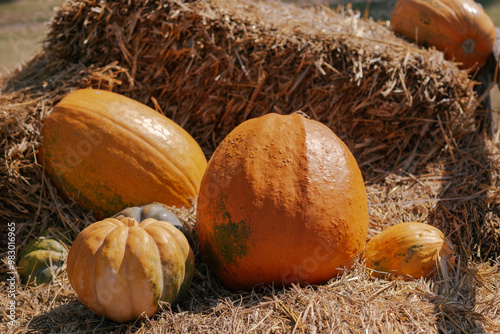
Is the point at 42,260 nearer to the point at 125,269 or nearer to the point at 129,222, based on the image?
the point at 129,222

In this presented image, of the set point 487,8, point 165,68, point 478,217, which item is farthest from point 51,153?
point 487,8

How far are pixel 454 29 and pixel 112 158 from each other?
3.81m

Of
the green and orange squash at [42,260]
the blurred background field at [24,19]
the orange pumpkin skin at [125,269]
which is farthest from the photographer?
the blurred background field at [24,19]

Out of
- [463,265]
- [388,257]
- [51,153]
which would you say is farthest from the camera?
[51,153]

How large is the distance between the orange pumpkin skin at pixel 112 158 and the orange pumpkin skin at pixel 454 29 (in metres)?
3.05

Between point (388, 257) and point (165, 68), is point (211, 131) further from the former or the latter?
point (388, 257)

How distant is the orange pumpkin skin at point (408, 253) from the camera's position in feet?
8.58

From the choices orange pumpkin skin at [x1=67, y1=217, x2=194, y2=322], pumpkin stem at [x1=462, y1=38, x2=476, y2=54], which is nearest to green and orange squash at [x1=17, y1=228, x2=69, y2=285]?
orange pumpkin skin at [x1=67, y1=217, x2=194, y2=322]

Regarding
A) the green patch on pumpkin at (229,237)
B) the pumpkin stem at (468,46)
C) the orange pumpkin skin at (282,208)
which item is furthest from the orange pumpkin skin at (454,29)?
the green patch on pumpkin at (229,237)

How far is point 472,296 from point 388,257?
0.52 meters

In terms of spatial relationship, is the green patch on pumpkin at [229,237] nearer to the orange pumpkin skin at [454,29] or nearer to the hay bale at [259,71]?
the hay bale at [259,71]

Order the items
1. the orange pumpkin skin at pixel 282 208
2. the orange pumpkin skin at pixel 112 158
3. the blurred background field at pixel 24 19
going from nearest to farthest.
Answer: the orange pumpkin skin at pixel 282 208 → the orange pumpkin skin at pixel 112 158 → the blurred background field at pixel 24 19

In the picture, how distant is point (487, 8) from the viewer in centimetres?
1309

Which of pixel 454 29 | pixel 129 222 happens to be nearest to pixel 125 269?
pixel 129 222
